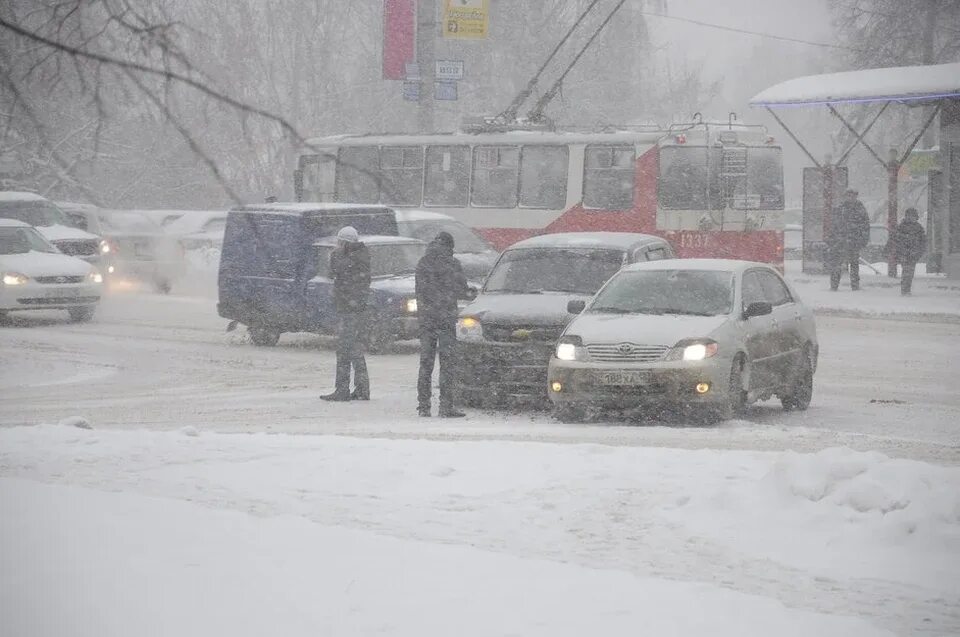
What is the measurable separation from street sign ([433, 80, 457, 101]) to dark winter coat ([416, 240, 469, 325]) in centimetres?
1816

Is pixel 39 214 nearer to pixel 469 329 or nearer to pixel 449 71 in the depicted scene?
pixel 449 71

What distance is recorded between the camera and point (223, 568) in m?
7.48

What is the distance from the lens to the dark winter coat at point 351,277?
626 inches

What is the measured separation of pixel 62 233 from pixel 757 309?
18304mm

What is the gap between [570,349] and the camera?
1366cm

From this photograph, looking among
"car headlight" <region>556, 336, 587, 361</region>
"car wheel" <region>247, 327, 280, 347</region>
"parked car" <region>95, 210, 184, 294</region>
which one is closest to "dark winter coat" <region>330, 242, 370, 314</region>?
"car headlight" <region>556, 336, 587, 361</region>

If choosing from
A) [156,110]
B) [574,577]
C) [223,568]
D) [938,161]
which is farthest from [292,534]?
[938,161]

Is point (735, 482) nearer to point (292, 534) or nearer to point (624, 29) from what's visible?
point (292, 534)

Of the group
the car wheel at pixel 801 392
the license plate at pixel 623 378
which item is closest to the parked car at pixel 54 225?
the car wheel at pixel 801 392

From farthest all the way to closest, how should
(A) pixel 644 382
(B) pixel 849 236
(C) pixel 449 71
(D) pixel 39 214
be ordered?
(C) pixel 449 71 < (B) pixel 849 236 < (D) pixel 39 214 < (A) pixel 644 382

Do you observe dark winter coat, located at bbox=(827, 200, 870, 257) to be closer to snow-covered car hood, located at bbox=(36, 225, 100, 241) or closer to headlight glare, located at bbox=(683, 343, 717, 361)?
snow-covered car hood, located at bbox=(36, 225, 100, 241)

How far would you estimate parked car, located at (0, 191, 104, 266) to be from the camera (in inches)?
1139

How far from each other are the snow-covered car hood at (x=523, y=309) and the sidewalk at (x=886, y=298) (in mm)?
12787

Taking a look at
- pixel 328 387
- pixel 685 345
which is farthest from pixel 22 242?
pixel 685 345
